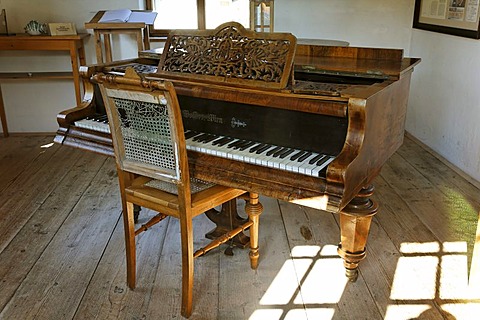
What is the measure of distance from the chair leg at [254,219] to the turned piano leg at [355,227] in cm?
41

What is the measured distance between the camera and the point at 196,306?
2135 mm

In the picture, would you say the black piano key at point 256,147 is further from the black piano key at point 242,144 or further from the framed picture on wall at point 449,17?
the framed picture on wall at point 449,17

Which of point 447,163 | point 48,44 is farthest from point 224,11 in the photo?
point 447,163

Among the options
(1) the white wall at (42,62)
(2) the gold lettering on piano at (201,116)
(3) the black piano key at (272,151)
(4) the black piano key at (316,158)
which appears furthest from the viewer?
(1) the white wall at (42,62)

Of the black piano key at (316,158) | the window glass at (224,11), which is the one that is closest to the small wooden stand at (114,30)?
the window glass at (224,11)

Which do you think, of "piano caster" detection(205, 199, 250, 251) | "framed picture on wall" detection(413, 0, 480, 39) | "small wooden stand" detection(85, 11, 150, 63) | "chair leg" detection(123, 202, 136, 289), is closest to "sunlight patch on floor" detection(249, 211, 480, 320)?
"piano caster" detection(205, 199, 250, 251)

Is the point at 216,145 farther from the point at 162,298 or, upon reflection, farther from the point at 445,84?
the point at 445,84

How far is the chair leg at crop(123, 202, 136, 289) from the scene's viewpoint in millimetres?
2143

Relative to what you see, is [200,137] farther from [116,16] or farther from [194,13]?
[194,13]

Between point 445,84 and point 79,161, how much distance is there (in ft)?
10.4

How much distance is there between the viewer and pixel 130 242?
2176mm

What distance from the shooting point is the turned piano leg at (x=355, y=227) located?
2.14 metres

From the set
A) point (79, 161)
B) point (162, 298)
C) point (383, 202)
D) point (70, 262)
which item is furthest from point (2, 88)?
point (383, 202)

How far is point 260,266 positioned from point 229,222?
282 millimetres
